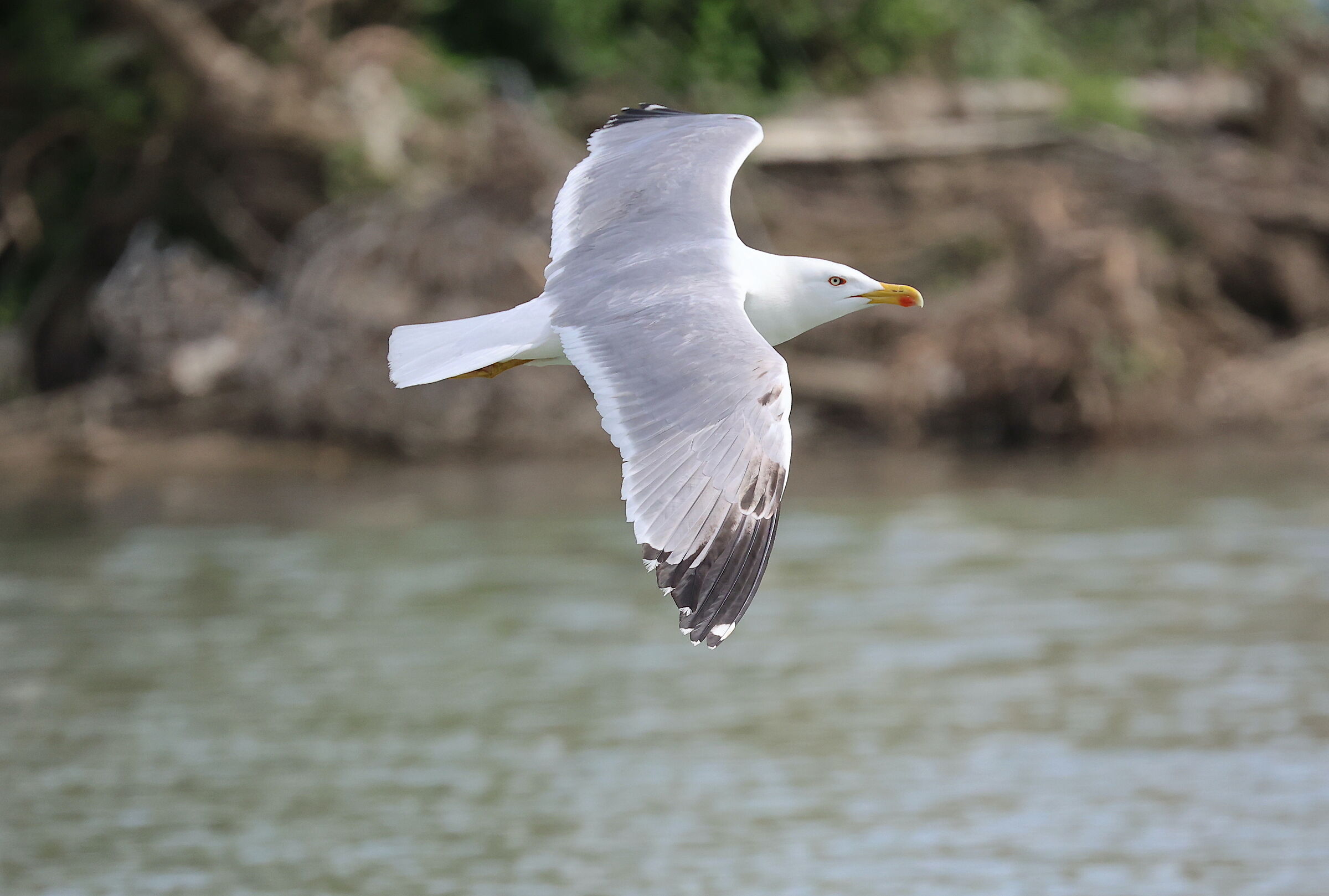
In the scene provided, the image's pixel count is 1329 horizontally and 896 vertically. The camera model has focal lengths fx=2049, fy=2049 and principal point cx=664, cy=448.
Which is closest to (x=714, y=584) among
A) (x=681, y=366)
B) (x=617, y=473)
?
(x=681, y=366)

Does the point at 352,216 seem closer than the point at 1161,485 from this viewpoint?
No

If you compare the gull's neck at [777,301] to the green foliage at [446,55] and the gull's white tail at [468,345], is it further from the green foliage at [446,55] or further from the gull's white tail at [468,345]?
the green foliage at [446,55]

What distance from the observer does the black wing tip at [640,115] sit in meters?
7.14

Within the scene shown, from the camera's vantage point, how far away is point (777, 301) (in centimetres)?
601

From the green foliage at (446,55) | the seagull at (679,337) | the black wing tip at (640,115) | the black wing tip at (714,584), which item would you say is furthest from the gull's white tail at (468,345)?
the green foliage at (446,55)

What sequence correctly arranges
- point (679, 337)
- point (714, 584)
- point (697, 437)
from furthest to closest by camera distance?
1. point (679, 337)
2. point (697, 437)
3. point (714, 584)

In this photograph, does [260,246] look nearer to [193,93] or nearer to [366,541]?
[193,93]

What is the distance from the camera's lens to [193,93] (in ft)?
58.4

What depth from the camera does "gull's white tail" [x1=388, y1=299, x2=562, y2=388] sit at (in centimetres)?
541

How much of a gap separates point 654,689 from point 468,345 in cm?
685

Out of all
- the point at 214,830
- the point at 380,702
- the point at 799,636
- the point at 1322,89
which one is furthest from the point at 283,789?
the point at 1322,89

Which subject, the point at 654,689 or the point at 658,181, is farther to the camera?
the point at 654,689

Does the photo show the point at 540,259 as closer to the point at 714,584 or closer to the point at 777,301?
the point at 777,301

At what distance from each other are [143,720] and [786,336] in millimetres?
6645
